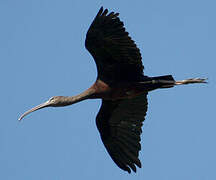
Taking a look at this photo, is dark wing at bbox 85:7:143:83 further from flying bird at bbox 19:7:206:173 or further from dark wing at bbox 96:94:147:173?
dark wing at bbox 96:94:147:173

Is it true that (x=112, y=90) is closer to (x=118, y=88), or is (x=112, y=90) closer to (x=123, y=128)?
(x=118, y=88)

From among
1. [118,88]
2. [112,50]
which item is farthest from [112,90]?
[112,50]

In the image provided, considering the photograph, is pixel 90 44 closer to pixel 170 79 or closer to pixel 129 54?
pixel 129 54

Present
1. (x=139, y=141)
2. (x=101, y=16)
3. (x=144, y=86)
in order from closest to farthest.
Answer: (x=101, y=16), (x=144, y=86), (x=139, y=141)

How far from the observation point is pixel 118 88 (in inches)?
575

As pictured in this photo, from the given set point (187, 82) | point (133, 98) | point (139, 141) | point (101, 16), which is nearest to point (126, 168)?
point (139, 141)

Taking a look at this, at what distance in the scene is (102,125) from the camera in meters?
15.8

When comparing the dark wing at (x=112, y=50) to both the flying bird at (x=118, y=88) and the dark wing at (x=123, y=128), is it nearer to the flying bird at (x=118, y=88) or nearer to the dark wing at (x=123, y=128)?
the flying bird at (x=118, y=88)

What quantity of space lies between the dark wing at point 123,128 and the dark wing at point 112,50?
47.9 inches

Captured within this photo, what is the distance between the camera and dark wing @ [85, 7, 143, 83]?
13570 millimetres

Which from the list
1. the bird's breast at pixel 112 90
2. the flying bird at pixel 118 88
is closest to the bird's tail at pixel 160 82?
the flying bird at pixel 118 88

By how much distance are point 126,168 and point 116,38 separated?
12.6ft

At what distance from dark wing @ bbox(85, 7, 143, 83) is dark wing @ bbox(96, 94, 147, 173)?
122cm

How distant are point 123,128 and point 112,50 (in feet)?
8.83
